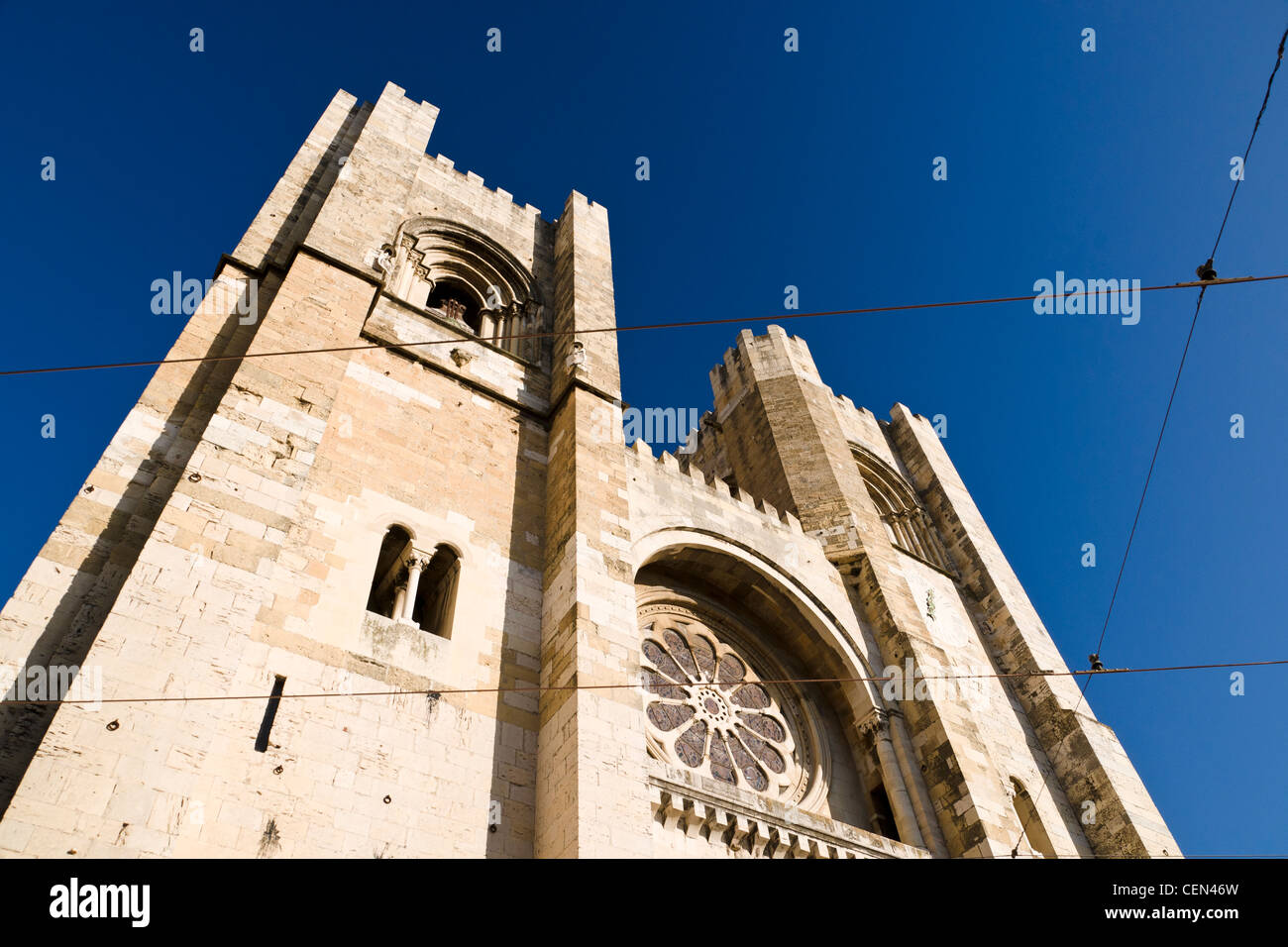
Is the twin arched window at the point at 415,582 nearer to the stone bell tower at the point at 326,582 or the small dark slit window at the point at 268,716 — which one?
the stone bell tower at the point at 326,582

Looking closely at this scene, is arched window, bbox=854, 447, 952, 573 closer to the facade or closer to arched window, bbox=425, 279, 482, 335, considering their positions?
the facade

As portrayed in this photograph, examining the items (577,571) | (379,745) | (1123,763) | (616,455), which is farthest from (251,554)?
(1123,763)

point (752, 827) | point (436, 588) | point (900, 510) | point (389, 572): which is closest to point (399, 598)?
point (389, 572)

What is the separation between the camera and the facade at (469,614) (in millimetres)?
6301

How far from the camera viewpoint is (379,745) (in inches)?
287

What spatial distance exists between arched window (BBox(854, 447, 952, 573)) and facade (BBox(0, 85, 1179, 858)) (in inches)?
41.4

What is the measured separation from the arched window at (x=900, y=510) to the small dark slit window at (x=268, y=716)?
43.5 feet

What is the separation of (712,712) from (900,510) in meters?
9.46

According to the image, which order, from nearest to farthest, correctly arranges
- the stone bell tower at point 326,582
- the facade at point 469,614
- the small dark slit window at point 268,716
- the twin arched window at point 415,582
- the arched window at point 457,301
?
the stone bell tower at point 326,582
the facade at point 469,614
the small dark slit window at point 268,716
the twin arched window at point 415,582
the arched window at point 457,301

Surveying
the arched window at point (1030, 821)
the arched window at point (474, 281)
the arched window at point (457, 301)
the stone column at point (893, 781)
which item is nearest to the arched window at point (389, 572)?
the arched window at point (474, 281)

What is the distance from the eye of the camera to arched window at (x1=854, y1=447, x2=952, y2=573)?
18344mm
